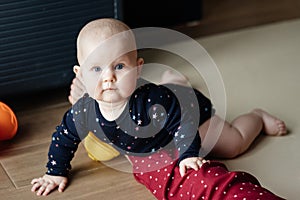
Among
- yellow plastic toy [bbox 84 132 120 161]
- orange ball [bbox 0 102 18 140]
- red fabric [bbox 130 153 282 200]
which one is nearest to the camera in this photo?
red fabric [bbox 130 153 282 200]

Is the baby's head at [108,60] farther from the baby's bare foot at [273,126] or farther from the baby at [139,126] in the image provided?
the baby's bare foot at [273,126]

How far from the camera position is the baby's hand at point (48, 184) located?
158 centimetres

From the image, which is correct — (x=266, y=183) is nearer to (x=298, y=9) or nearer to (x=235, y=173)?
(x=235, y=173)

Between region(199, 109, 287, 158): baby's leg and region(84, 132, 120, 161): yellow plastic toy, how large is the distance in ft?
0.69

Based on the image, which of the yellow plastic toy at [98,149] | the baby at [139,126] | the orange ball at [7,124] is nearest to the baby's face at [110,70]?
the baby at [139,126]

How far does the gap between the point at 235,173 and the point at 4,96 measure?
74 centimetres

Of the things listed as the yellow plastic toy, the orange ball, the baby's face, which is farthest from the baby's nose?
the orange ball

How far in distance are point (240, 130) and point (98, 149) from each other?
34 cm

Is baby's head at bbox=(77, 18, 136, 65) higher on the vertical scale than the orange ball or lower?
higher

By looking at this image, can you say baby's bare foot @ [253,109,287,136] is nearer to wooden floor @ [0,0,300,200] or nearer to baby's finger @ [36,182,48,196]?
wooden floor @ [0,0,300,200]

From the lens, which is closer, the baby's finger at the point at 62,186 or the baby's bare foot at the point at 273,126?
the baby's finger at the point at 62,186

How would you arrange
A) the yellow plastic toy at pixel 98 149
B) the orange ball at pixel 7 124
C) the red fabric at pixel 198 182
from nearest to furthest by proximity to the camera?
the red fabric at pixel 198 182, the yellow plastic toy at pixel 98 149, the orange ball at pixel 7 124

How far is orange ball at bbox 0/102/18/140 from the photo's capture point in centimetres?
175

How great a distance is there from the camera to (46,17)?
1888 millimetres
